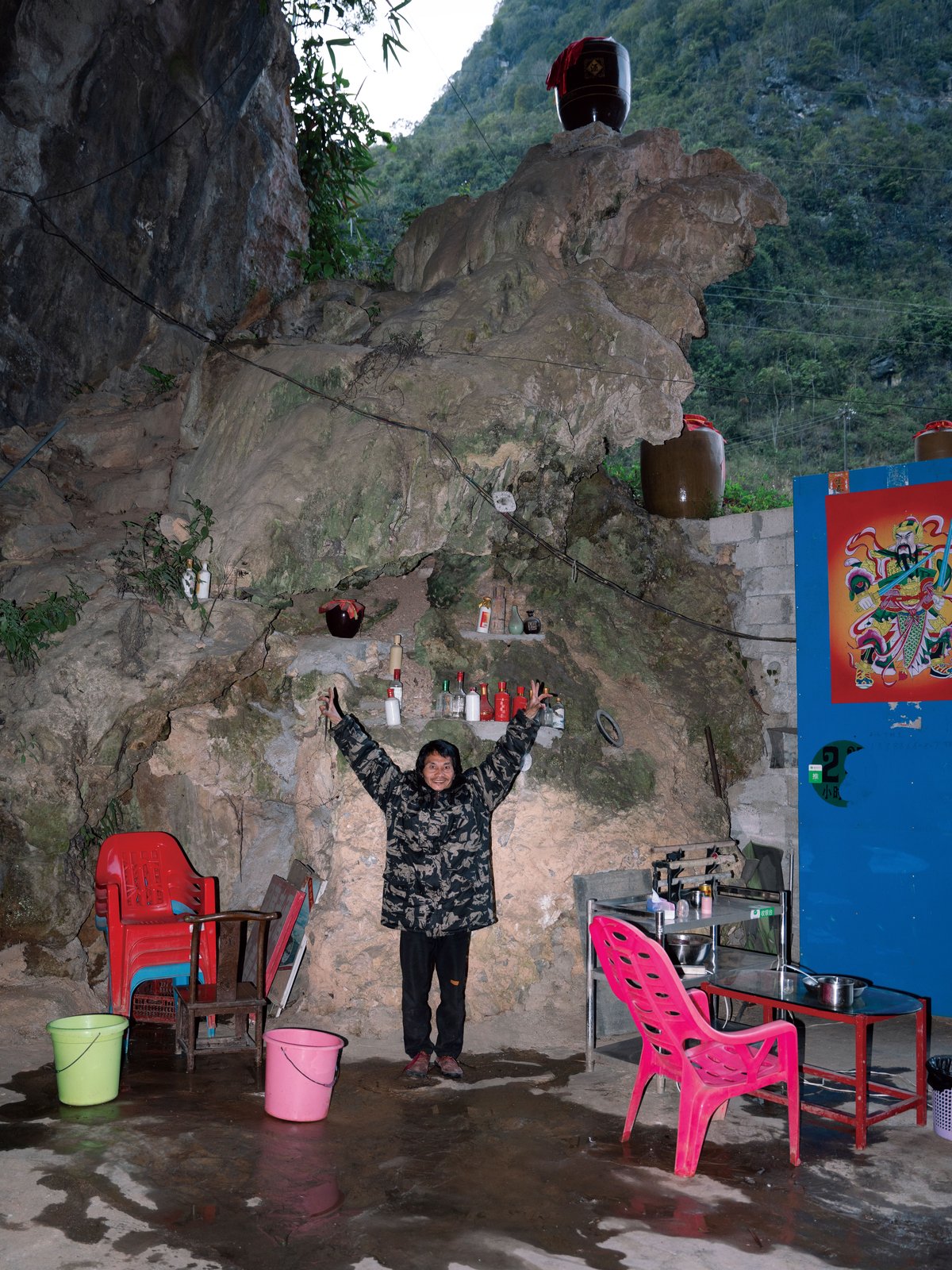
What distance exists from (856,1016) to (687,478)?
528 cm

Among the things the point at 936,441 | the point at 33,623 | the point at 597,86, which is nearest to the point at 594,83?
the point at 597,86

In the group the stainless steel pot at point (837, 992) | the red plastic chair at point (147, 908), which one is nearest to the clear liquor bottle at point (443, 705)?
the red plastic chair at point (147, 908)

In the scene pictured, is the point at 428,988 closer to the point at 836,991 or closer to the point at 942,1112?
the point at 836,991

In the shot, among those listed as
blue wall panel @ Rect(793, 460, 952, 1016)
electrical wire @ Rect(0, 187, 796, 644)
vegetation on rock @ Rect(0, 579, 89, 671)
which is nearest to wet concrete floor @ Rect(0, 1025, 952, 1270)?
blue wall panel @ Rect(793, 460, 952, 1016)

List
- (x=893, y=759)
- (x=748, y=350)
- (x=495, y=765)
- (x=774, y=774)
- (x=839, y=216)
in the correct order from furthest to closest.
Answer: (x=839, y=216), (x=748, y=350), (x=774, y=774), (x=893, y=759), (x=495, y=765)

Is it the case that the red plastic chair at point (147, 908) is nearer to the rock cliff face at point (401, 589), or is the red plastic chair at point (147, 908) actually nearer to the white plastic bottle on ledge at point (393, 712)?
the rock cliff face at point (401, 589)

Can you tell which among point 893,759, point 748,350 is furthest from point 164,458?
point 748,350

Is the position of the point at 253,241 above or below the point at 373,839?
above

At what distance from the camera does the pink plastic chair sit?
12.9 feet

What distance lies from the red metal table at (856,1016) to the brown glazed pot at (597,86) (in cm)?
615

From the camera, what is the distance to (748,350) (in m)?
20.8

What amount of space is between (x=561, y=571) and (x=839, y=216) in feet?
63.9

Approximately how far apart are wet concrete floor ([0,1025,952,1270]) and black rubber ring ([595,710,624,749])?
8.31ft

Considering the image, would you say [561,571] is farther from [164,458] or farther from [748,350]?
[748,350]
